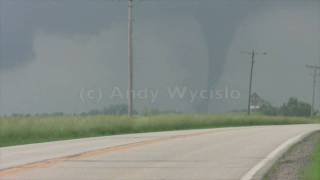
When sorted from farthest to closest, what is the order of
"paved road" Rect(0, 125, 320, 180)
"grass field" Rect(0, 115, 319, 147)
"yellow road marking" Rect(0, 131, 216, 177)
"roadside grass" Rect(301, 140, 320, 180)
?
"grass field" Rect(0, 115, 319, 147)
"yellow road marking" Rect(0, 131, 216, 177)
"paved road" Rect(0, 125, 320, 180)
"roadside grass" Rect(301, 140, 320, 180)

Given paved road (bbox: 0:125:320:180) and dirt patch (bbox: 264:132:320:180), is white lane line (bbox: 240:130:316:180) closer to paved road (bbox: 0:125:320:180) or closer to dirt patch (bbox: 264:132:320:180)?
paved road (bbox: 0:125:320:180)

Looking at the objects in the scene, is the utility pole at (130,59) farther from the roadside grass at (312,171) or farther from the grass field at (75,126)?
the roadside grass at (312,171)

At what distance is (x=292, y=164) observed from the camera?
1775 centimetres

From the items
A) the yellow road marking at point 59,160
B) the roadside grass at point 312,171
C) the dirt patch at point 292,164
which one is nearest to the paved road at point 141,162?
the yellow road marking at point 59,160

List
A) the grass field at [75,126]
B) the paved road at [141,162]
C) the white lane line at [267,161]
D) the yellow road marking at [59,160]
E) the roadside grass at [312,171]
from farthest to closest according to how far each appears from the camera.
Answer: the grass field at [75,126] < the yellow road marking at [59,160] < the paved road at [141,162] < the white lane line at [267,161] < the roadside grass at [312,171]

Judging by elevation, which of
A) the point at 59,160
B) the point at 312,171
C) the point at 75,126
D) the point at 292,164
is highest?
the point at 312,171

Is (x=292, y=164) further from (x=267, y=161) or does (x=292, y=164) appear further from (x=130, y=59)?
(x=130, y=59)

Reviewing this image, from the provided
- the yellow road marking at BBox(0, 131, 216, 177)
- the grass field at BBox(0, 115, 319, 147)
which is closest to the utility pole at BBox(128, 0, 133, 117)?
the grass field at BBox(0, 115, 319, 147)

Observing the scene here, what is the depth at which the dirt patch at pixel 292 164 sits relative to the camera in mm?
15094

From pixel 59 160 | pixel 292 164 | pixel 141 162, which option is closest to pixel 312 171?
pixel 292 164

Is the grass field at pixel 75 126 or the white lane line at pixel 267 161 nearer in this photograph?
the white lane line at pixel 267 161

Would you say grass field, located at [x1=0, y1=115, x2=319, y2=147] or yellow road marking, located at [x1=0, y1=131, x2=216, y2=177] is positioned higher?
yellow road marking, located at [x1=0, y1=131, x2=216, y2=177]

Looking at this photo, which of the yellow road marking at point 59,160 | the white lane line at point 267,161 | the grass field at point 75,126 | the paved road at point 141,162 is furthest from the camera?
the grass field at point 75,126

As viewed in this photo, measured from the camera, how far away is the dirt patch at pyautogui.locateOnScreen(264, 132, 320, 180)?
594 inches
